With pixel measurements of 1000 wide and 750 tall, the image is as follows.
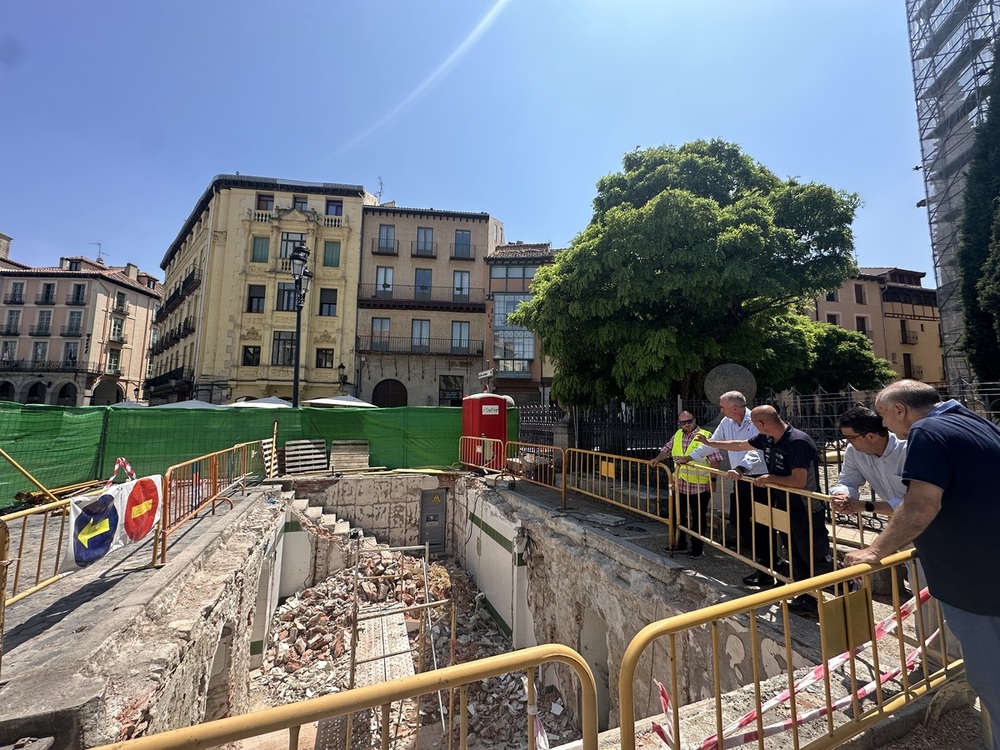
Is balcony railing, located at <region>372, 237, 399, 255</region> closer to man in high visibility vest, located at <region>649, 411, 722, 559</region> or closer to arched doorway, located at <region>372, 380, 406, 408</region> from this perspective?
arched doorway, located at <region>372, 380, 406, 408</region>

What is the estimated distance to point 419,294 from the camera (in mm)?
26203

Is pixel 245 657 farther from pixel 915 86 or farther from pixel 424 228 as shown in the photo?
pixel 915 86

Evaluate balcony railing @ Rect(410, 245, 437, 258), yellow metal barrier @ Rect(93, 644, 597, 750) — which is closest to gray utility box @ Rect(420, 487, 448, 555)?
yellow metal barrier @ Rect(93, 644, 597, 750)

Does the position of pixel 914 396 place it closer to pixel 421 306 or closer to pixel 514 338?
pixel 514 338

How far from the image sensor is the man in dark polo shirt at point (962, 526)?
1.89m

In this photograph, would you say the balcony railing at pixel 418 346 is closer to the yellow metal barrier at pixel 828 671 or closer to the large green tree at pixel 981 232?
the large green tree at pixel 981 232

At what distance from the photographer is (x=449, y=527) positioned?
1196 centimetres

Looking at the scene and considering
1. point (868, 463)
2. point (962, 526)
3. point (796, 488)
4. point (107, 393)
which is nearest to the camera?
point (962, 526)

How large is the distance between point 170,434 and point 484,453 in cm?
826

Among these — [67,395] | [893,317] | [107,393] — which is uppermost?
[893,317]

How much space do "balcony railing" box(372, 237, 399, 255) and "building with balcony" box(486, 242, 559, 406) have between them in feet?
18.5

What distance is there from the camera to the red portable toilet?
1170 centimetres

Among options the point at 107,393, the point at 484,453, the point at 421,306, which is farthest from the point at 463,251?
the point at 107,393

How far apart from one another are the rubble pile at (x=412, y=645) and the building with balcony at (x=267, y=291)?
16.1 m
